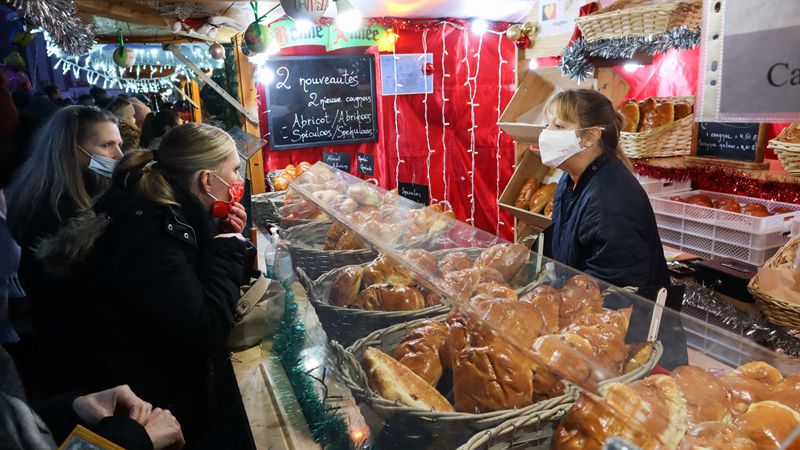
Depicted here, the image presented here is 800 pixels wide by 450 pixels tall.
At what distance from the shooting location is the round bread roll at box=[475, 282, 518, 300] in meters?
1.42

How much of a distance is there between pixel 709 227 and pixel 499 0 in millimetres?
3237

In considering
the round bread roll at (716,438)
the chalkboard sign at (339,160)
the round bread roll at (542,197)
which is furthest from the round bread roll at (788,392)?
the chalkboard sign at (339,160)

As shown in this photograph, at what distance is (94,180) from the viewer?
2553 mm

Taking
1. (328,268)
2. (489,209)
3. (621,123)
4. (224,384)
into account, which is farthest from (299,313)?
(489,209)

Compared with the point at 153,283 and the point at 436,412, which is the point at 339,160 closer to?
the point at 153,283

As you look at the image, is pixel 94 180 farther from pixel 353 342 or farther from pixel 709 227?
pixel 709 227

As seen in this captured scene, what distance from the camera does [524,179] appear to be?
4.39 meters

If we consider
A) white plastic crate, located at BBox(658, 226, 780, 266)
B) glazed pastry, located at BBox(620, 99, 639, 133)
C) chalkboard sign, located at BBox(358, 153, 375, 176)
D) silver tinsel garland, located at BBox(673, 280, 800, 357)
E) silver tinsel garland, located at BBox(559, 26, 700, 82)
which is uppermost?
silver tinsel garland, located at BBox(559, 26, 700, 82)

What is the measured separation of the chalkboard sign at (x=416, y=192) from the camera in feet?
10.3

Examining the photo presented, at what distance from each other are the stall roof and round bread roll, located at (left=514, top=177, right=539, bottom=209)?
83.3 inches

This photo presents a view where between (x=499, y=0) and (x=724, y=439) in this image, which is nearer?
(x=724, y=439)

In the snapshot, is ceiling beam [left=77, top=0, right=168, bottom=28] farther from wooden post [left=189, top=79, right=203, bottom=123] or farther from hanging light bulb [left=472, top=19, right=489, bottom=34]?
hanging light bulb [left=472, top=19, right=489, bottom=34]

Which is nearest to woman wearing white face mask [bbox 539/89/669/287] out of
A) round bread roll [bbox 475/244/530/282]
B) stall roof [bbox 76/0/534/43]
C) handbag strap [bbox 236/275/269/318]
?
round bread roll [bbox 475/244/530/282]

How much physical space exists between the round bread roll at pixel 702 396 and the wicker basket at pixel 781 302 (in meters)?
1.22
